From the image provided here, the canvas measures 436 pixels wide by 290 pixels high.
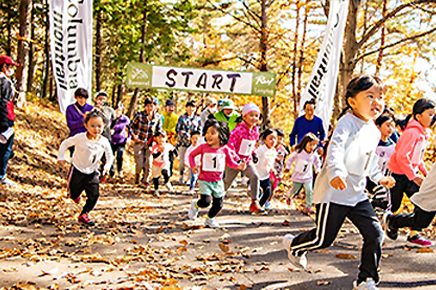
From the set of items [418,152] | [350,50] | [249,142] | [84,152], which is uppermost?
[350,50]

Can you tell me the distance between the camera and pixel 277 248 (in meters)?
6.00

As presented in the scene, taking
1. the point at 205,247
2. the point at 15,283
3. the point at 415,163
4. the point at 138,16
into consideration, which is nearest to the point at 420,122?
the point at 415,163

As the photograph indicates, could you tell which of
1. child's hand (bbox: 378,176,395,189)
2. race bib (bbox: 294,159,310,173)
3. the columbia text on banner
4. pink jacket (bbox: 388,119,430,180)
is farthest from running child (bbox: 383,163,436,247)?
the columbia text on banner

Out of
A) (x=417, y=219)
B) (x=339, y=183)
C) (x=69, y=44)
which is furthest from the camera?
(x=69, y=44)

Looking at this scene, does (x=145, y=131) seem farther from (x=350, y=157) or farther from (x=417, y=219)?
(x=350, y=157)

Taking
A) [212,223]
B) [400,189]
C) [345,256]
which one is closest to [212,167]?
[212,223]

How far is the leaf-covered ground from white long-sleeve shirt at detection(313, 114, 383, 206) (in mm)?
961

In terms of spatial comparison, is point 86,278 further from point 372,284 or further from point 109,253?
point 372,284

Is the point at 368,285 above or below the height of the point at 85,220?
above

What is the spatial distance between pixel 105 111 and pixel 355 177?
8.70m

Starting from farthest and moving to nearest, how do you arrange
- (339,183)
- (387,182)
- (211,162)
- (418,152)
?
(211,162), (418,152), (387,182), (339,183)

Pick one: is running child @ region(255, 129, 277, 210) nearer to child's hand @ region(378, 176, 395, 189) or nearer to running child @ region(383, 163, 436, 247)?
running child @ region(383, 163, 436, 247)

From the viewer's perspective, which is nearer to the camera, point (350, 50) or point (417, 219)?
point (417, 219)

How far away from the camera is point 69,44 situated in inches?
405
